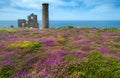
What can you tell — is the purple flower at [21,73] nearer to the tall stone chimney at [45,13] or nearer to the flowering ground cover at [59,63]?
the flowering ground cover at [59,63]

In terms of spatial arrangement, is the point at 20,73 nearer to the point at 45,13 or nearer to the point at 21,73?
the point at 21,73

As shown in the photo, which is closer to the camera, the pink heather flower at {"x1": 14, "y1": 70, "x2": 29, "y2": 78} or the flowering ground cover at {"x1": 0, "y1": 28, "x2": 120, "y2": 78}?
the flowering ground cover at {"x1": 0, "y1": 28, "x2": 120, "y2": 78}

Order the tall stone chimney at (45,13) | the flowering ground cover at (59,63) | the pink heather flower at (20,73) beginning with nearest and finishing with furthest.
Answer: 1. the flowering ground cover at (59,63)
2. the pink heather flower at (20,73)
3. the tall stone chimney at (45,13)

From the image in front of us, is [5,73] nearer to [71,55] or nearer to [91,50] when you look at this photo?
[71,55]

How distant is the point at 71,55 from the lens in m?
17.0

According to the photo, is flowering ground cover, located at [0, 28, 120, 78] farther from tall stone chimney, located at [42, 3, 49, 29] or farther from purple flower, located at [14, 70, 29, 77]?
tall stone chimney, located at [42, 3, 49, 29]

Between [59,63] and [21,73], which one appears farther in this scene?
[59,63]

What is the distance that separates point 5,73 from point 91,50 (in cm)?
812

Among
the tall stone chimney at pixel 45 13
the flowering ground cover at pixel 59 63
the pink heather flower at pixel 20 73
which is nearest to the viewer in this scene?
the flowering ground cover at pixel 59 63

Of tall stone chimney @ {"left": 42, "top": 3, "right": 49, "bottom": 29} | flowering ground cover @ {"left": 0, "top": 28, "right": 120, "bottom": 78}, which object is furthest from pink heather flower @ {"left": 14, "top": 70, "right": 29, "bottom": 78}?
tall stone chimney @ {"left": 42, "top": 3, "right": 49, "bottom": 29}

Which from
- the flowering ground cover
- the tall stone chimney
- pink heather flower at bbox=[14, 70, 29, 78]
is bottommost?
pink heather flower at bbox=[14, 70, 29, 78]

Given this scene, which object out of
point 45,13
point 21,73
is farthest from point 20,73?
point 45,13

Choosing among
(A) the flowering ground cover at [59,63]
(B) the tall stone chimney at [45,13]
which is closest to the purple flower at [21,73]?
(A) the flowering ground cover at [59,63]

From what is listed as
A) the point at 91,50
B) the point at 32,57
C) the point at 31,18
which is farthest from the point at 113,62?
the point at 31,18
